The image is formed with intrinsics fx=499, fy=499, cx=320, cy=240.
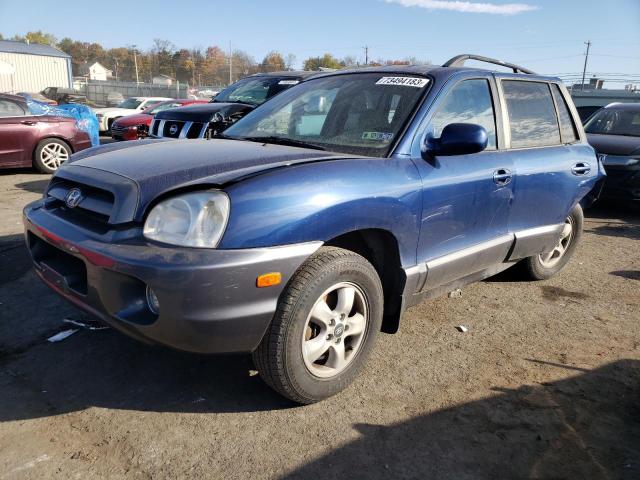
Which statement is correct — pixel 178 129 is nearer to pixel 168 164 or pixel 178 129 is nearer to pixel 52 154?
pixel 52 154

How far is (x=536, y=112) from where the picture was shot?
3.92 metres

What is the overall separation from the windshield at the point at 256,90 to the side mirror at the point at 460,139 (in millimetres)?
5650

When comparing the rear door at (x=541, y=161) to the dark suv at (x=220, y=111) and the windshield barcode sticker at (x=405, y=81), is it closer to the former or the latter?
the windshield barcode sticker at (x=405, y=81)

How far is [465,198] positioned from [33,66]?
52.0 m

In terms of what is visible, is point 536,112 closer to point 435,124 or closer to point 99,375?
point 435,124

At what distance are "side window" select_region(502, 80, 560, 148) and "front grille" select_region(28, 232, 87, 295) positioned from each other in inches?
115

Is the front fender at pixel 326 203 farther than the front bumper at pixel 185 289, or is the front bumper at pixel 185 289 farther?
the front fender at pixel 326 203

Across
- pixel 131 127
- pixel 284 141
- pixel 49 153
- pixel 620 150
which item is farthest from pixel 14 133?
pixel 620 150

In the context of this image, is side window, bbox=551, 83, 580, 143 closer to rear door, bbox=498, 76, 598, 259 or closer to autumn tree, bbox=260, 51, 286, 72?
rear door, bbox=498, 76, 598, 259

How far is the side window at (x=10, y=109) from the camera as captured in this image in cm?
843

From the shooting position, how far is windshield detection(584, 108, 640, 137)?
26.5ft

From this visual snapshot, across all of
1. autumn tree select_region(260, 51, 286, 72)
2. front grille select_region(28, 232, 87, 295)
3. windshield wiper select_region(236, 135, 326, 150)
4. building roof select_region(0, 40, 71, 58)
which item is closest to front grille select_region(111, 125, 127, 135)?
windshield wiper select_region(236, 135, 326, 150)

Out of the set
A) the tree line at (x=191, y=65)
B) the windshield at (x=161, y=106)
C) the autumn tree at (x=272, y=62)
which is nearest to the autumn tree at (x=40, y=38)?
the tree line at (x=191, y=65)

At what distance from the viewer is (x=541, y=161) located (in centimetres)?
372
